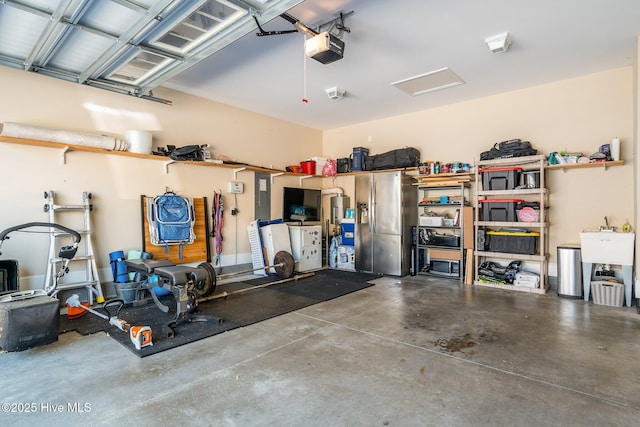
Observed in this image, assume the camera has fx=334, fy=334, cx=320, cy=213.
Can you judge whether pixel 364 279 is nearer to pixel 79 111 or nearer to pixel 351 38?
pixel 351 38

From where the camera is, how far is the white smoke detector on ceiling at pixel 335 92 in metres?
5.52

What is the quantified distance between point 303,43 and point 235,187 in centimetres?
317

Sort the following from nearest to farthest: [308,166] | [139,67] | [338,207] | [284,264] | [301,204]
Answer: [139,67] < [284,264] < [301,204] < [308,166] < [338,207]

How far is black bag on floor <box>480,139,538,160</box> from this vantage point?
→ 210 inches

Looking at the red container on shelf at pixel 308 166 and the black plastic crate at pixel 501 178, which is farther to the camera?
the red container on shelf at pixel 308 166

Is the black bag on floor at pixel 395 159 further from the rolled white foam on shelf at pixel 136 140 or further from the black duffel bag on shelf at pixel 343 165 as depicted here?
the rolled white foam on shelf at pixel 136 140

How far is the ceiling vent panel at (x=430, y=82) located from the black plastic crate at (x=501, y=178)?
1.55 m

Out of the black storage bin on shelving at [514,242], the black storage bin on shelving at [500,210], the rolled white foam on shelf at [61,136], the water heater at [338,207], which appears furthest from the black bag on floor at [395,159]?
the rolled white foam on shelf at [61,136]

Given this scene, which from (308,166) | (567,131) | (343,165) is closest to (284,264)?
(308,166)

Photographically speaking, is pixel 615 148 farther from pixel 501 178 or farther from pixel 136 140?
pixel 136 140

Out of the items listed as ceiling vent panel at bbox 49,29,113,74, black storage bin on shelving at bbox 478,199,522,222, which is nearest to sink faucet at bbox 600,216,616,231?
black storage bin on shelving at bbox 478,199,522,222

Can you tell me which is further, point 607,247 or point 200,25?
point 607,247

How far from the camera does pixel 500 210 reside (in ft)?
18.0

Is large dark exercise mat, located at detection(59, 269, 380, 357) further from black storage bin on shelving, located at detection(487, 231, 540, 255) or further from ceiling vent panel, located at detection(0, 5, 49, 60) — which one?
ceiling vent panel, located at detection(0, 5, 49, 60)
